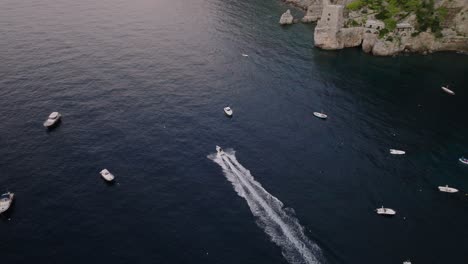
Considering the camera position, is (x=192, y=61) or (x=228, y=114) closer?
(x=228, y=114)

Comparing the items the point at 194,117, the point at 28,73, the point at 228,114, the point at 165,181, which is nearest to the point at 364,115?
the point at 228,114

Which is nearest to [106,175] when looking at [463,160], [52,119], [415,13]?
[52,119]

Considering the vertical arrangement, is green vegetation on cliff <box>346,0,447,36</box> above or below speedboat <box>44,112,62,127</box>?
above

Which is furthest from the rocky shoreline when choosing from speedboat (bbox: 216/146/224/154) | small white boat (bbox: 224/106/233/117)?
speedboat (bbox: 216/146/224/154)

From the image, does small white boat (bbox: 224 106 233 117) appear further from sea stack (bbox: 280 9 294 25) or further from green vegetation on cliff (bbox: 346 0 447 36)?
sea stack (bbox: 280 9 294 25)

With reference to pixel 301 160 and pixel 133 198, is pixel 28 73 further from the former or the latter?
pixel 301 160
